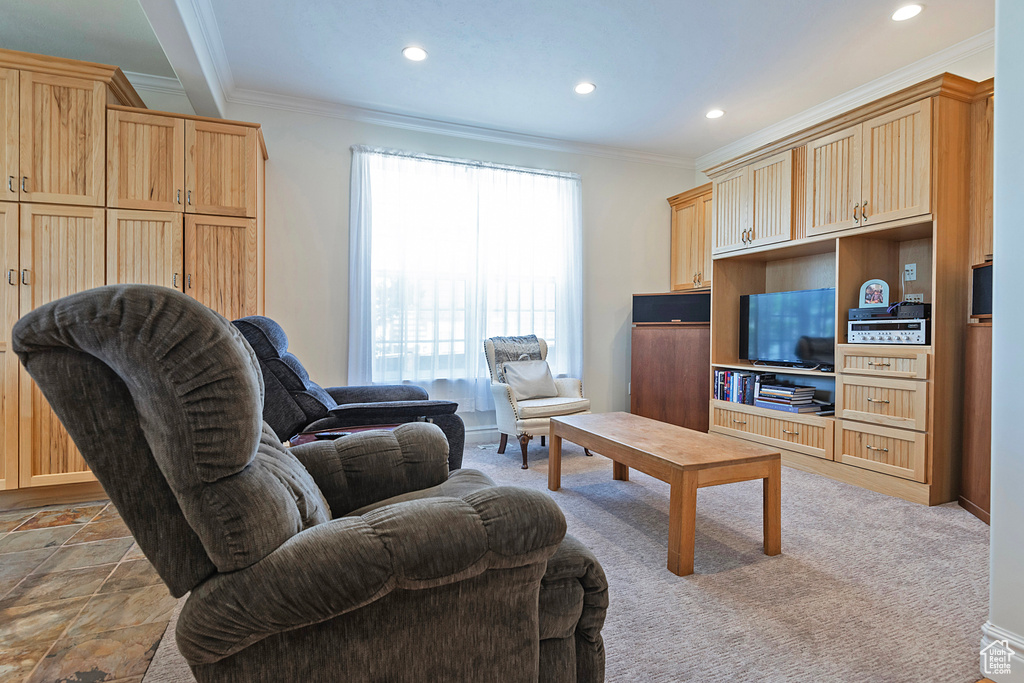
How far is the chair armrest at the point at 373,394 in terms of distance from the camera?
10.8ft

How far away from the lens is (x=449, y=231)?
4414mm

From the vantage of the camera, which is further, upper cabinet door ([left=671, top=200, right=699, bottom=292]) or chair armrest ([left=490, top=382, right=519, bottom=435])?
upper cabinet door ([left=671, top=200, right=699, bottom=292])

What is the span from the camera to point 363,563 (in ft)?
2.96

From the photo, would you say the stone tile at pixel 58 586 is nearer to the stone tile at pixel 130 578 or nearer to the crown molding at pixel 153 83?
the stone tile at pixel 130 578

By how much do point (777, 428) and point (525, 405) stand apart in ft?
6.17

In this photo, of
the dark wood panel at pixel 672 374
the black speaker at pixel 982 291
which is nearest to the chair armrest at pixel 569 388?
the dark wood panel at pixel 672 374

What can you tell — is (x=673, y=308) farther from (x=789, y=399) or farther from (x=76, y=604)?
(x=76, y=604)

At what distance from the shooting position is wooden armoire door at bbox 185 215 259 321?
3143 mm

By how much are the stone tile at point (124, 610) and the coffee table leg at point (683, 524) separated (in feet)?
6.07

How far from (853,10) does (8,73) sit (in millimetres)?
4613

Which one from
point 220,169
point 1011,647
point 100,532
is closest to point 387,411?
point 100,532

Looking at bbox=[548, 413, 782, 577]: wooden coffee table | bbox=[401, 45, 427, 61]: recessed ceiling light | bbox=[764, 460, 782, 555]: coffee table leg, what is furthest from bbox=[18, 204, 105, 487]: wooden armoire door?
bbox=[764, 460, 782, 555]: coffee table leg

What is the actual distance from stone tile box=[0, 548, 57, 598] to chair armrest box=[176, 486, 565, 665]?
1.77 m

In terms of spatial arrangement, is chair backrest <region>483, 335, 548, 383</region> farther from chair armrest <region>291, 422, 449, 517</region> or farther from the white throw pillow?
chair armrest <region>291, 422, 449, 517</region>
